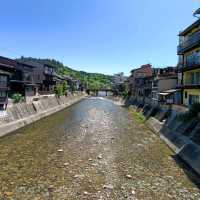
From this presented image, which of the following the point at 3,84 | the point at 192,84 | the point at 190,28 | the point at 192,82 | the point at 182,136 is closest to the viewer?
the point at 182,136

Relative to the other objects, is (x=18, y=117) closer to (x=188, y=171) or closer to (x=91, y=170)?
(x=91, y=170)

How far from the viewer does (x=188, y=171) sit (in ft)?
46.7

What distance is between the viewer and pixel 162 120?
28688 mm

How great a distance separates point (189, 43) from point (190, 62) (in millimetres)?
2413

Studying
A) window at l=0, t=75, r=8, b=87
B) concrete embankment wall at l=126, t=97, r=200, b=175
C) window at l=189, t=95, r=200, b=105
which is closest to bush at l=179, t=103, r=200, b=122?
concrete embankment wall at l=126, t=97, r=200, b=175

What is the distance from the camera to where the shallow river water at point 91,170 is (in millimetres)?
11445

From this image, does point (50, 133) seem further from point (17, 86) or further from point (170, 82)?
point (170, 82)

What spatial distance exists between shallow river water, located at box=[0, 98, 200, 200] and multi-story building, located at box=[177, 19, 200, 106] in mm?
10818

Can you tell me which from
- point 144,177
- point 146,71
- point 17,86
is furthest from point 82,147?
point 146,71

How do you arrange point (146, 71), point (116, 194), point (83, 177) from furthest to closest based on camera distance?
1. point (146, 71)
2. point (83, 177)
3. point (116, 194)

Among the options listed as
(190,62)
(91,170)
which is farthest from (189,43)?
(91,170)

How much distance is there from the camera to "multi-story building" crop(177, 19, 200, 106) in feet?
92.1

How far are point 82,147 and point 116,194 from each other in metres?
8.60

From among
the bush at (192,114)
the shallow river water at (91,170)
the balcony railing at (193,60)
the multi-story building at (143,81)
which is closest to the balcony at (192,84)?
the balcony railing at (193,60)
